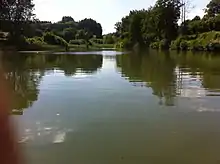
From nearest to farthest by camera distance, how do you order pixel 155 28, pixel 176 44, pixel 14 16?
pixel 176 44 < pixel 14 16 < pixel 155 28

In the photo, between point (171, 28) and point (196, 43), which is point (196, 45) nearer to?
point (196, 43)

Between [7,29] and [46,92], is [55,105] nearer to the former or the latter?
[46,92]

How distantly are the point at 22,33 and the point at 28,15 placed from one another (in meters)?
3.25

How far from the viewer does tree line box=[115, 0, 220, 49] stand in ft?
199

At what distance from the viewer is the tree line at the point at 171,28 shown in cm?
6064

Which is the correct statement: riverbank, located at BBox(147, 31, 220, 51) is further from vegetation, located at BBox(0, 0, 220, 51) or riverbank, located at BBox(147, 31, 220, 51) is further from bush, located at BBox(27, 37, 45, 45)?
bush, located at BBox(27, 37, 45, 45)

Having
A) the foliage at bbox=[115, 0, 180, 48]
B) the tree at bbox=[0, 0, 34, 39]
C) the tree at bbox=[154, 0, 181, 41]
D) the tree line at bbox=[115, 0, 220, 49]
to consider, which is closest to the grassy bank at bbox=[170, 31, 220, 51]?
the tree line at bbox=[115, 0, 220, 49]

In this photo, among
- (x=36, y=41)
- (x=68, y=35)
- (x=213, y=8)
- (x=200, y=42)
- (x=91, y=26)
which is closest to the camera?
(x=200, y=42)

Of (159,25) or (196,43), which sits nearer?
(196,43)

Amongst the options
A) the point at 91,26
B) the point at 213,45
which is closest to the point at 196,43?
the point at 213,45

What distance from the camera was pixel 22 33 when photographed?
68938mm

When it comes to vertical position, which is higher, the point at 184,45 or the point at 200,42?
the point at 200,42

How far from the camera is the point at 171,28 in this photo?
241 feet

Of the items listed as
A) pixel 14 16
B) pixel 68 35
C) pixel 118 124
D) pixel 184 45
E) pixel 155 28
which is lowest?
pixel 118 124
